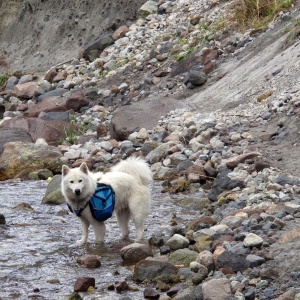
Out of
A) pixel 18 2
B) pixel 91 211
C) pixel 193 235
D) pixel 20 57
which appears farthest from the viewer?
pixel 18 2

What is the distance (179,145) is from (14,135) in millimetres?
Answer: 4615

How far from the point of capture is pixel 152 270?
6730 millimetres

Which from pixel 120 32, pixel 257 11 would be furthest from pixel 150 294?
pixel 120 32

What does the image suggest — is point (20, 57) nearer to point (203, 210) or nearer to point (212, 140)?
point (212, 140)

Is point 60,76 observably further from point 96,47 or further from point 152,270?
point 152,270

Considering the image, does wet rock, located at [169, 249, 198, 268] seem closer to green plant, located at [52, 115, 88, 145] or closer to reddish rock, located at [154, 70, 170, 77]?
green plant, located at [52, 115, 88, 145]

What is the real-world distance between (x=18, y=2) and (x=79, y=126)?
1127 cm

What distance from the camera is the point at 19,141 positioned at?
1521 cm

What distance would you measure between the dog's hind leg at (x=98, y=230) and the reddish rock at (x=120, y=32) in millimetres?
13900

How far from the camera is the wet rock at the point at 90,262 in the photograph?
7.44 m

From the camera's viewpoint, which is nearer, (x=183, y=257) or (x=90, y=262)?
(x=183, y=257)

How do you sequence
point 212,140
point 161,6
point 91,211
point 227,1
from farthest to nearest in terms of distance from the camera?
point 161,6, point 227,1, point 212,140, point 91,211

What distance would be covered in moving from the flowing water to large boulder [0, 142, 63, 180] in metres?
1.76

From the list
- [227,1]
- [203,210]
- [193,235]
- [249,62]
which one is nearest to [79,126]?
[249,62]
